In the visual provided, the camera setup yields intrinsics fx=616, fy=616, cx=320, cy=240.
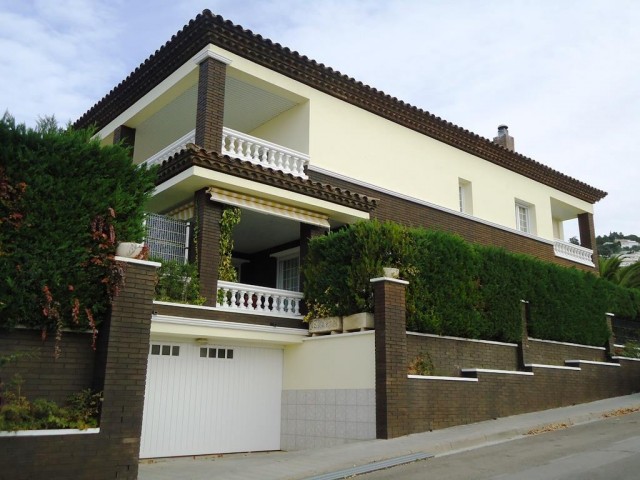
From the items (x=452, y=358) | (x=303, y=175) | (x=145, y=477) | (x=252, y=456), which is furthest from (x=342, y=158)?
(x=145, y=477)

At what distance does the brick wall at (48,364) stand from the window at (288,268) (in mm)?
8761

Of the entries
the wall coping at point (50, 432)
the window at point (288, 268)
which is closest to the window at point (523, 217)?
the window at point (288, 268)

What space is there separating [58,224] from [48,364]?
2007 mm

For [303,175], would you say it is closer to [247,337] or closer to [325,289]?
[325,289]

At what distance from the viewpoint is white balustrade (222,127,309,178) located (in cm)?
1455

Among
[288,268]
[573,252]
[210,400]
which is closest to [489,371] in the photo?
[210,400]

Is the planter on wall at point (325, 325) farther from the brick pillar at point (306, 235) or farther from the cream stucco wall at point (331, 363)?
the brick pillar at point (306, 235)

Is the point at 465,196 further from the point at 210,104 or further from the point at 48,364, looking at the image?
the point at 48,364

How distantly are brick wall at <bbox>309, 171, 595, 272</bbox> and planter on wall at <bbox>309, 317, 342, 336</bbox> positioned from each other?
398cm

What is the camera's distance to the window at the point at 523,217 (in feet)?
74.7

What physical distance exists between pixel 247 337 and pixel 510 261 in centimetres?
720

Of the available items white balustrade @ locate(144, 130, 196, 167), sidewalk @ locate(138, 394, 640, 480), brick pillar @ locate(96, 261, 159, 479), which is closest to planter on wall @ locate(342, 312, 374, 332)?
sidewalk @ locate(138, 394, 640, 480)

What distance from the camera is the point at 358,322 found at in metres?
12.9

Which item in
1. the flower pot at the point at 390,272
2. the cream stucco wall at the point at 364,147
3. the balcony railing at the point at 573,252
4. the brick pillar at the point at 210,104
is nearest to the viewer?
the flower pot at the point at 390,272
